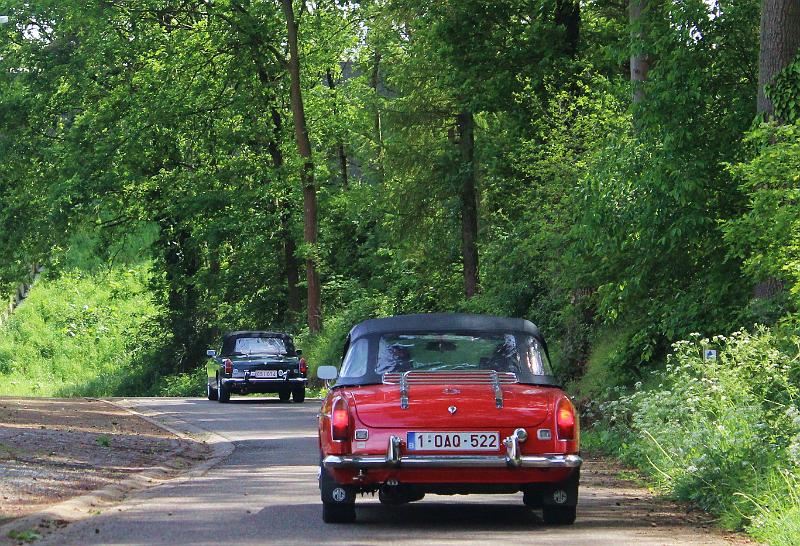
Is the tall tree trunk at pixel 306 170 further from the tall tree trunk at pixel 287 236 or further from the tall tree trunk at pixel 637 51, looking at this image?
the tall tree trunk at pixel 637 51

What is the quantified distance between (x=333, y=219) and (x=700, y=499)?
46.0 metres

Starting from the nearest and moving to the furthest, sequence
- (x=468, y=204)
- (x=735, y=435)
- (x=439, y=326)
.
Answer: (x=439, y=326), (x=735, y=435), (x=468, y=204)

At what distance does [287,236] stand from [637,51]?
3377 centimetres

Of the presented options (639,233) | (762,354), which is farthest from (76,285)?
(762,354)

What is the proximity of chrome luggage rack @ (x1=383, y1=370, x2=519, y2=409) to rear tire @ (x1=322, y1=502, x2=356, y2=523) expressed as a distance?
1.00 meters

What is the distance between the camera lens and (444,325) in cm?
1230

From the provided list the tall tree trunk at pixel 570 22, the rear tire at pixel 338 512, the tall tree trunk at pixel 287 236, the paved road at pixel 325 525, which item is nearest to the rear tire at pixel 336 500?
the rear tire at pixel 338 512

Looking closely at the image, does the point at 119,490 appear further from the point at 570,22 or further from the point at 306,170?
the point at 306,170

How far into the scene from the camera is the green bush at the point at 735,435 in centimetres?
1154

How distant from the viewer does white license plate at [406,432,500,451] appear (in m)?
11.1

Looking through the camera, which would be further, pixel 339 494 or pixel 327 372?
pixel 327 372

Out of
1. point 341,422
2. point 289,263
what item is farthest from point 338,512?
point 289,263

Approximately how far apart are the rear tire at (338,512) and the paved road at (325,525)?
0.32 feet

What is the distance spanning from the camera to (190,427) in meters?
25.6
